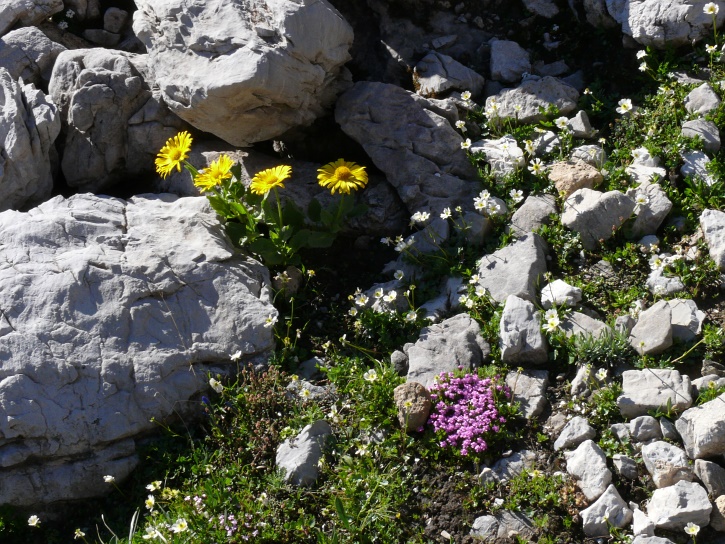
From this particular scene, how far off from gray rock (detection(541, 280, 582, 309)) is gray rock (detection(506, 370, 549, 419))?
0.54m

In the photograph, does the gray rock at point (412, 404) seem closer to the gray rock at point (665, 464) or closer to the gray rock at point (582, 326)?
the gray rock at point (582, 326)

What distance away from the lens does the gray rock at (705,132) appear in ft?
21.1

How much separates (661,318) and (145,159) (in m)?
4.57

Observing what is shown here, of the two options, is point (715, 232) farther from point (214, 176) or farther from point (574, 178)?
point (214, 176)

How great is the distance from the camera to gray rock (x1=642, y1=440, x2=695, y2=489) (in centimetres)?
473

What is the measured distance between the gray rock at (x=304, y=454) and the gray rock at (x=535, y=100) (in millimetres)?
3369

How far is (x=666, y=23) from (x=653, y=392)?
11.6ft

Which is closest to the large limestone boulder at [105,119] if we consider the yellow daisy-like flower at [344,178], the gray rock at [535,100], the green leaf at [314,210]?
the green leaf at [314,210]

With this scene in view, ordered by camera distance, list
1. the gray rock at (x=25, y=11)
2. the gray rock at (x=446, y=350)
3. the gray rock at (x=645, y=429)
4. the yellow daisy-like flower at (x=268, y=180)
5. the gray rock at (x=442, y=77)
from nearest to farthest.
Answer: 1. the gray rock at (x=645, y=429)
2. the gray rock at (x=446, y=350)
3. the yellow daisy-like flower at (x=268, y=180)
4. the gray rock at (x=442, y=77)
5. the gray rock at (x=25, y=11)

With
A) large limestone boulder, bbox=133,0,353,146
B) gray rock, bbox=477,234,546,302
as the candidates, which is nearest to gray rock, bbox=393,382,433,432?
gray rock, bbox=477,234,546,302

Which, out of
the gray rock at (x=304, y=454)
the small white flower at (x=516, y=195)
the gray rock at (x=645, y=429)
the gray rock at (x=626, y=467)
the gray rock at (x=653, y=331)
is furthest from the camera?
the small white flower at (x=516, y=195)

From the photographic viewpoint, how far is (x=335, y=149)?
754 centimetres

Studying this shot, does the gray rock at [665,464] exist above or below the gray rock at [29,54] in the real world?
below

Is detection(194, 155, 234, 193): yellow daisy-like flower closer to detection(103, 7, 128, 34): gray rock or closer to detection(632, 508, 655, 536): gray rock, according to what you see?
detection(103, 7, 128, 34): gray rock
